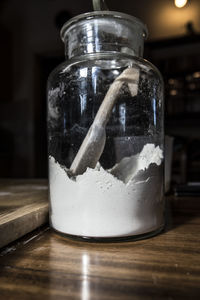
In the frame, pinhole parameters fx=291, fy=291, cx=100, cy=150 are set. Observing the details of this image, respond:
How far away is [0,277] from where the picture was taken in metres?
0.31

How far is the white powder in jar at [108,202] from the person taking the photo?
0.42 meters

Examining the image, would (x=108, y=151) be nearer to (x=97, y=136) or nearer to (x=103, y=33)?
(x=97, y=136)

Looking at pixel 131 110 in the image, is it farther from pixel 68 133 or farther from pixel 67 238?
pixel 67 238

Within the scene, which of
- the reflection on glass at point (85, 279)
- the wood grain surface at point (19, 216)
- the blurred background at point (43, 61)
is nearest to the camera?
the reflection on glass at point (85, 279)

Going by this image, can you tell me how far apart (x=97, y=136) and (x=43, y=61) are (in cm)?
291

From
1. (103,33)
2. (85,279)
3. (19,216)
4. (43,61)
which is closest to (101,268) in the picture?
(85,279)

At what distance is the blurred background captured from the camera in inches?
106

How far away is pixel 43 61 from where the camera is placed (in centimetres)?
315

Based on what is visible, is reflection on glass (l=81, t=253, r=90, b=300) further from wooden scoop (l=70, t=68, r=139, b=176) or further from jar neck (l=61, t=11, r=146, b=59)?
jar neck (l=61, t=11, r=146, b=59)

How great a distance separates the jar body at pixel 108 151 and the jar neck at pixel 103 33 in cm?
2

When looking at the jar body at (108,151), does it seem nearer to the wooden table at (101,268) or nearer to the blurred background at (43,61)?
the wooden table at (101,268)

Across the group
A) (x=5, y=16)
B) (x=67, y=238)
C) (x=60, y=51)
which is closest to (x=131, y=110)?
(x=67, y=238)

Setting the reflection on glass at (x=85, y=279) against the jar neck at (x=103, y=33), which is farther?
the jar neck at (x=103, y=33)

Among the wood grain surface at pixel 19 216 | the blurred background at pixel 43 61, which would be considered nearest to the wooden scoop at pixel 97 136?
the wood grain surface at pixel 19 216
